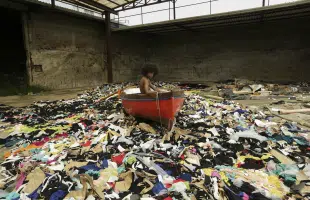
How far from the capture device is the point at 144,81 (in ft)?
14.9

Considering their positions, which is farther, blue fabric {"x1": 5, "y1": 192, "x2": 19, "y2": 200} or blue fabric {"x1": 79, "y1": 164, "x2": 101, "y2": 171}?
blue fabric {"x1": 79, "y1": 164, "x2": 101, "y2": 171}

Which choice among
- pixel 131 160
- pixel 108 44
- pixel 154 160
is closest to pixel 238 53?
pixel 108 44

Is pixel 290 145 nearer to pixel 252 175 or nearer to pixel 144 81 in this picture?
pixel 252 175

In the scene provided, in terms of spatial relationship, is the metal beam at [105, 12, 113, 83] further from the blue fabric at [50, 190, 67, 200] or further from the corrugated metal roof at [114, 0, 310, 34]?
the blue fabric at [50, 190, 67, 200]

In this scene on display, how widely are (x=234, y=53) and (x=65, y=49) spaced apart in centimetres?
1013

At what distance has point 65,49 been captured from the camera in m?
11.4

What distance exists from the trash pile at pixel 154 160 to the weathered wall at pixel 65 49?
20.5 feet

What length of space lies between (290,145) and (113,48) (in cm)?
1249

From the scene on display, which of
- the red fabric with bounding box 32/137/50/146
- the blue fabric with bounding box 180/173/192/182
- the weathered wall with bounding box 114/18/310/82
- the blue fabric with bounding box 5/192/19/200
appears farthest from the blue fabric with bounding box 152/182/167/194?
the weathered wall with bounding box 114/18/310/82

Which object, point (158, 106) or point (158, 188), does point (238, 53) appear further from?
point (158, 188)

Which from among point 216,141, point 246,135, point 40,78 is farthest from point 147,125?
point 40,78

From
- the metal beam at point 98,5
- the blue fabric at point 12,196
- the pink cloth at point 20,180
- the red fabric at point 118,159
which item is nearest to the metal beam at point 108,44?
the metal beam at point 98,5

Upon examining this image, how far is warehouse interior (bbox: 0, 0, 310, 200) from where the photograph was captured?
2.47 metres

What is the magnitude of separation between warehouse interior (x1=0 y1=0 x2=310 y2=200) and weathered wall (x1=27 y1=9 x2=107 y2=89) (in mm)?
53
